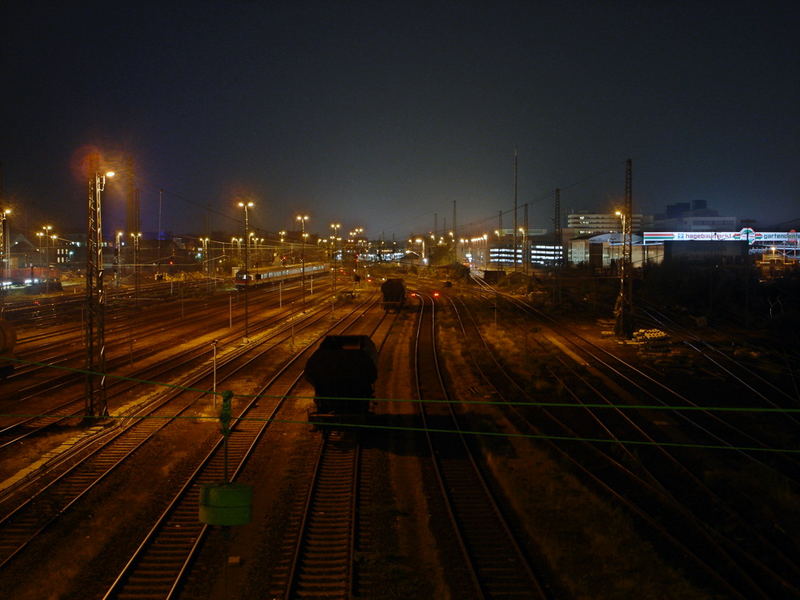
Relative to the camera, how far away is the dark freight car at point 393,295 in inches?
1738

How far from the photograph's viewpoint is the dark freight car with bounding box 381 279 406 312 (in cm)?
4416

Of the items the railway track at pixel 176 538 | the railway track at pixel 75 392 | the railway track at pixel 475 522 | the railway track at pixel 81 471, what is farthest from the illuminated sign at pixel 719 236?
the railway track at pixel 176 538

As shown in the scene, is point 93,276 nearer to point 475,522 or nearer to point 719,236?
point 475,522

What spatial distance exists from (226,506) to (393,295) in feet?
125

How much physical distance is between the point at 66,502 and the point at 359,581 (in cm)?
523

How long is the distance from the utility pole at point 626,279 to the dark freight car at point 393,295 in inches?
649

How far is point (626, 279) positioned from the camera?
29.3 meters

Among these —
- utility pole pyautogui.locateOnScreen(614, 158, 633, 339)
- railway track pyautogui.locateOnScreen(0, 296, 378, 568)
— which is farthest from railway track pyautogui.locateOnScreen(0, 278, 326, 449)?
utility pole pyautogui.locateOnScreen(614, 158, 633, 339)

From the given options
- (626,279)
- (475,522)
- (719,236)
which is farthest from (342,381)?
(719,236)

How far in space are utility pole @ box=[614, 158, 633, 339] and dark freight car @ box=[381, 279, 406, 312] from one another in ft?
54.1

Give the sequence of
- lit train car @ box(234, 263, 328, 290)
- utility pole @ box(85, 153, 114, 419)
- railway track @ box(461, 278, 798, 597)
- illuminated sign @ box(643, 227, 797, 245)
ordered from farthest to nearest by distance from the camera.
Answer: illuminated sign @ box(643, 227, 797, 245) < lit train car @ box(234, 263, 328, 290) < utility pole @ box(85, 153, 114, 419) < railway track @ box(461, 278, 798, 597)

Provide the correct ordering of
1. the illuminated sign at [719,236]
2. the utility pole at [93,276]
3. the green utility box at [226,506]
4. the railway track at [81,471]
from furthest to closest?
the illuminated sign at [719,236] < the utility pole at [93,276] < the railway track at [81,471] < the green utility box at [226,506]

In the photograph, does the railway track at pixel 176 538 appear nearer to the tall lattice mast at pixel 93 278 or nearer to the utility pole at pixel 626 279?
the tall lattice mast at pixel 93 278

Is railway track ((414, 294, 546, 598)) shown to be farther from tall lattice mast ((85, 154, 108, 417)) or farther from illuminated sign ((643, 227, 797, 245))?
illuminated sign ((643, 227, 797, 245))
